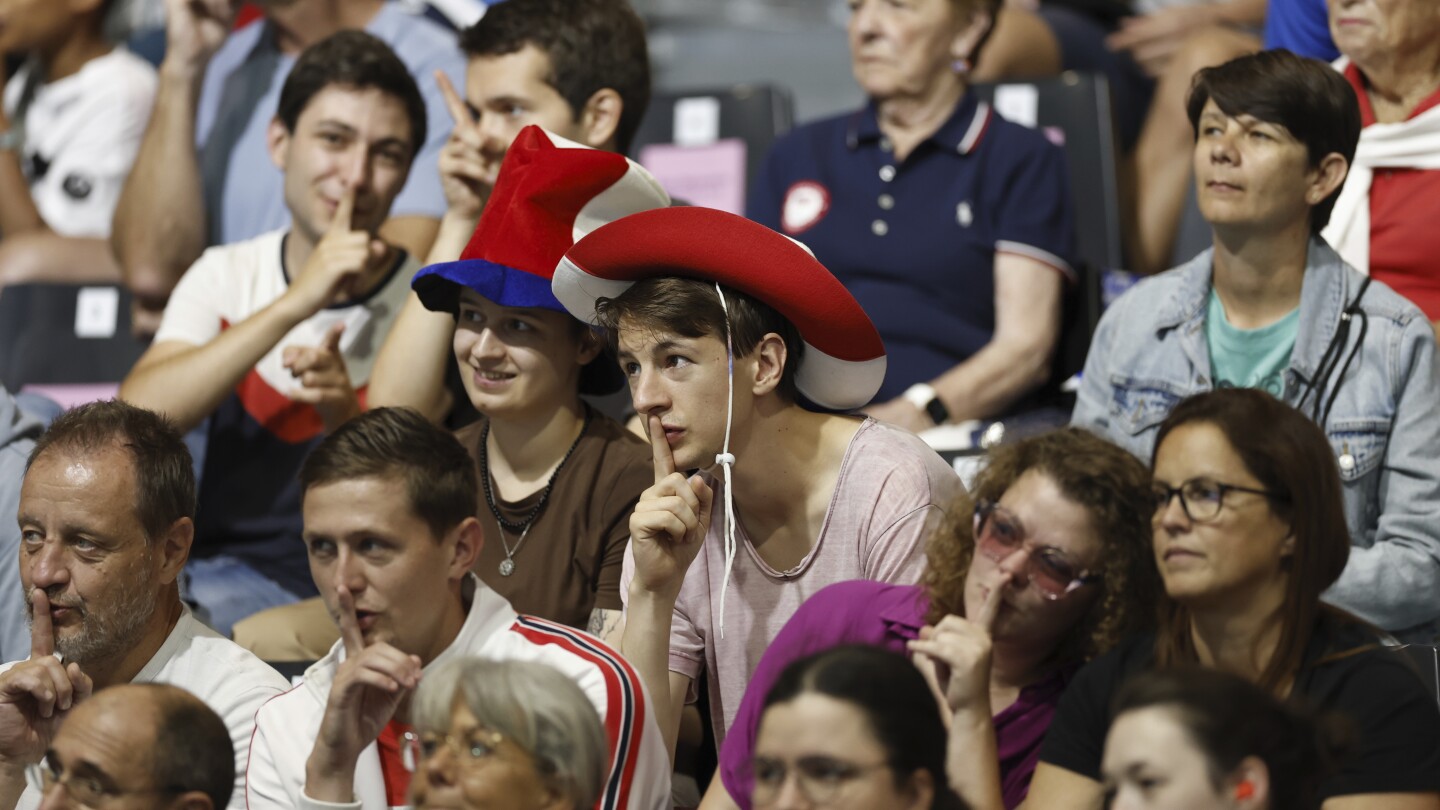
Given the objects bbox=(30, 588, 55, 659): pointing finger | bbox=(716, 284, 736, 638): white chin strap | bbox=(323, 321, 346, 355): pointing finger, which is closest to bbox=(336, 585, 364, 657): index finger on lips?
bbox=(30, 588, 55, 659): pointing finger

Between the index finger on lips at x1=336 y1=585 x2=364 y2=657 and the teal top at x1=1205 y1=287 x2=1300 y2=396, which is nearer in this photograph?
the index finger on lips at x1=336 y1=585 x2=364 y2=657

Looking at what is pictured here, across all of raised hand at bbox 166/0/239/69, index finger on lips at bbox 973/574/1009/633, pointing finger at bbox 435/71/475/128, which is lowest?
index finger on lips at bbox 973/574/1009/633

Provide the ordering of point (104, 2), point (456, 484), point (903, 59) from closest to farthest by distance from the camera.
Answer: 1. point (456, 484)
2. point (903, 59)
3. point (104, 2)

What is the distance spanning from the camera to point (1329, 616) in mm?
2311

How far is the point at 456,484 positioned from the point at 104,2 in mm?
3091

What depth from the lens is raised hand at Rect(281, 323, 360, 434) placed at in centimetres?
339

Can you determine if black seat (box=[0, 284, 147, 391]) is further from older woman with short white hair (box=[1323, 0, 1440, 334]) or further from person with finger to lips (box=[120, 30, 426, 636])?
older woman with short white hair (box=[1323, 0, 1440, 334])

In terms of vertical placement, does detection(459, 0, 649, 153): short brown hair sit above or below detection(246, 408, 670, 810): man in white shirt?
above

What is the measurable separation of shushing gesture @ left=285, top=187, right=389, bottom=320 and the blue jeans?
0.56 meters

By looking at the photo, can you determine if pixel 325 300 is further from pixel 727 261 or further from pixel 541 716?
pixel 541 716

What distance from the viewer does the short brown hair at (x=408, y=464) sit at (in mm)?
2561

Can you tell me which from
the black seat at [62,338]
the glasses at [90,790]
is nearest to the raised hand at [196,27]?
the black seat at [62,338]

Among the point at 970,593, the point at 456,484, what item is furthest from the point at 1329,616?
the point at 456,484

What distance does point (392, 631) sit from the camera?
8.20 ft
